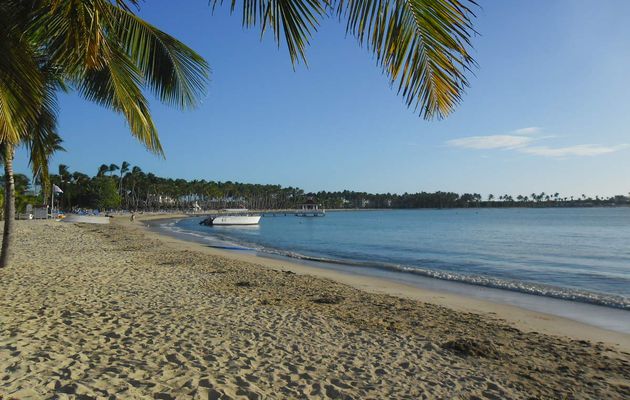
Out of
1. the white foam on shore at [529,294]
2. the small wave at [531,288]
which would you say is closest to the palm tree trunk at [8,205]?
the white foam on shore at [529,294]

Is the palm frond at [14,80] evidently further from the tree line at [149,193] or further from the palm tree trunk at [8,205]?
the tree line at [149,193]

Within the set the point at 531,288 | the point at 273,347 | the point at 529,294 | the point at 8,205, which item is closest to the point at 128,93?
the point at 273,347

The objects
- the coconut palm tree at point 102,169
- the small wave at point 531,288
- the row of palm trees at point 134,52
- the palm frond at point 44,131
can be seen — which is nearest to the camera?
the row of palm trees at point 134,52

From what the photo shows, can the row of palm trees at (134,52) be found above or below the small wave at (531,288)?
above

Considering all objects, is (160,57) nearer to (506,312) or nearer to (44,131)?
(44,131)

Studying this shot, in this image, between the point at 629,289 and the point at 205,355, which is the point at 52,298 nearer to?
the point at 205,355

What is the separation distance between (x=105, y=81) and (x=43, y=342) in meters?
3.45

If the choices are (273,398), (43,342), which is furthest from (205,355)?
(43,342)

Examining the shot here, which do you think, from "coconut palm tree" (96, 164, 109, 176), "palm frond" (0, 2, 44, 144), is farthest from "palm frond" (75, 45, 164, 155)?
"coconut palm tree" (96, 164, 109, 176)

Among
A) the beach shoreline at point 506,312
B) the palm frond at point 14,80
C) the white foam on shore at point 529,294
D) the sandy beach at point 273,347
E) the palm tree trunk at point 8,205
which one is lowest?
the white foam on shore at point 529,294

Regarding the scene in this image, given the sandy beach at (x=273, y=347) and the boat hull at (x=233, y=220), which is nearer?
the sandy beach at (x=273, y=347)

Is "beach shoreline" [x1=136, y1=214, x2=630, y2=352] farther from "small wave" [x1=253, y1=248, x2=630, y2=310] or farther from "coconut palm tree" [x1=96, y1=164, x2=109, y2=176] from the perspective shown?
"coconut palm tree" [x1=96, y1=164, x2=109, y2=176]

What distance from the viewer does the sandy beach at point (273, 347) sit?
4.22m

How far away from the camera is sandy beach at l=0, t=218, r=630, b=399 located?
4.22 m
